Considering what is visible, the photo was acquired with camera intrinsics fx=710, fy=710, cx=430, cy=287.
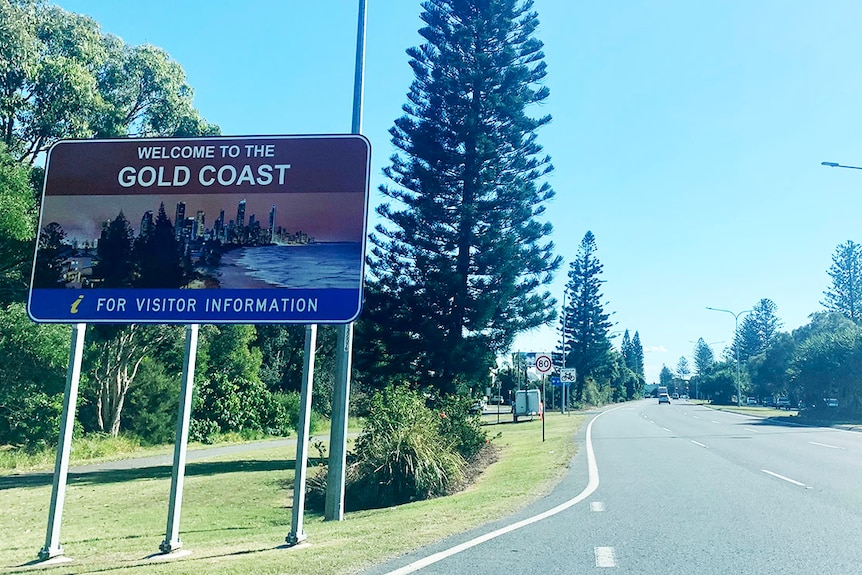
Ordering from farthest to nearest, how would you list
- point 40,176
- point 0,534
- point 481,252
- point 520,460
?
point 481,252 → point 40,176 → point 520,460 → point 0,534

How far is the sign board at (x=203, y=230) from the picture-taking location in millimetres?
7977

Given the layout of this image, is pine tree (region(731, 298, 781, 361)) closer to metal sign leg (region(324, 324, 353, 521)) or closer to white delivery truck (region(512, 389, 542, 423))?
white delivery truck (region(512, 389, 542, 423))

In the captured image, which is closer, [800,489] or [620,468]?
[800,489]

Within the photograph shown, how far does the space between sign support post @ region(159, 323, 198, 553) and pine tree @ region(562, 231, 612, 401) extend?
68154 mm

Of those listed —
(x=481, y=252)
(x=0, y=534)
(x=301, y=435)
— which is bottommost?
(x=0, y=534)

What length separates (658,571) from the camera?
6.10 meters

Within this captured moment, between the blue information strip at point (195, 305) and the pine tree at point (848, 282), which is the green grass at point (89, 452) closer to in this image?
the blue information strip at point (195, 305)

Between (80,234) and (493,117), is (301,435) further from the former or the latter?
(493,117)

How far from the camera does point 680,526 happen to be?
816cm

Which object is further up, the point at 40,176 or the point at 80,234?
the point at 40,176

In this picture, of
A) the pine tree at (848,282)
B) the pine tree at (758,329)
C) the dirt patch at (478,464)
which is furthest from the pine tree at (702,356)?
the dirt patch at (478,464)

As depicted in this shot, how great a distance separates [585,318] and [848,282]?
26441 millimetres

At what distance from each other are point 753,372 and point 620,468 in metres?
82.0

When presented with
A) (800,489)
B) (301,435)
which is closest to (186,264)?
(301,435)
